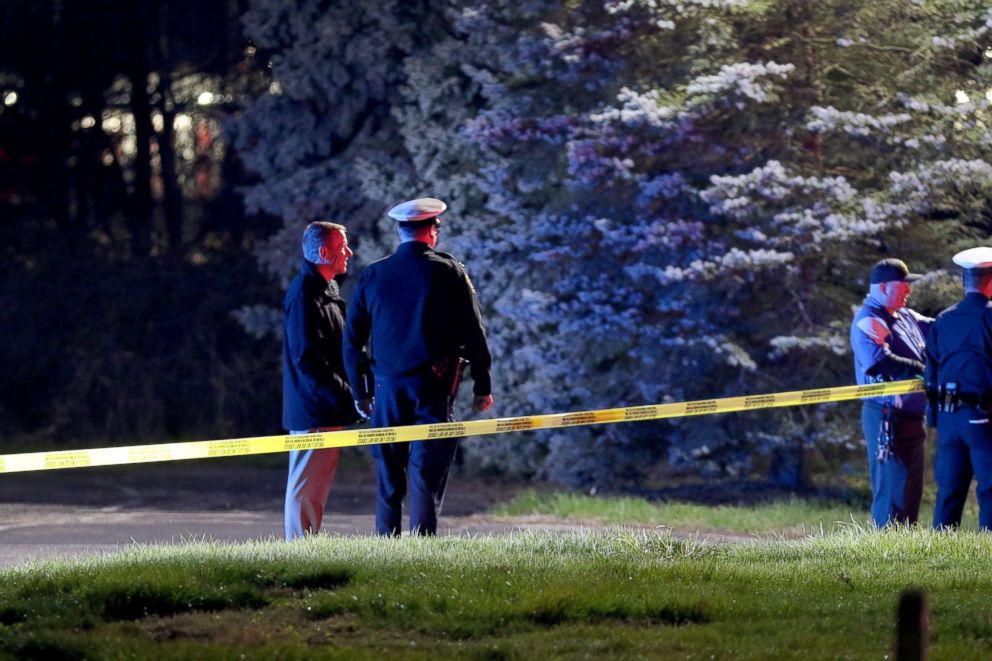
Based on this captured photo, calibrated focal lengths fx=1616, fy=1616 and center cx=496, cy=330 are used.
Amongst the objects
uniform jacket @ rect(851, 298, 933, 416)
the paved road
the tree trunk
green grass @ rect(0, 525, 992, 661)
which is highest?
the tree trunk

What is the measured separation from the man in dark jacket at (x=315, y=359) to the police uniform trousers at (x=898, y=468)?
3.43m

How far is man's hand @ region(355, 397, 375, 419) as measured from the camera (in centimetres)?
933

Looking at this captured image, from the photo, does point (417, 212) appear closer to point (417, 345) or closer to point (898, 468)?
point (417, 345)

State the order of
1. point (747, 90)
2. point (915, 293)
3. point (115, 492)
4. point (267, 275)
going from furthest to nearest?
point (267, 275) → point (115, 492) → point (915, 293) → point (747, 90)

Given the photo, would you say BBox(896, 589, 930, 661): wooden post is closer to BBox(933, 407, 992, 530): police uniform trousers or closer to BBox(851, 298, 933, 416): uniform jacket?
BBox(933, 407, 992, 530): police uniform trousers

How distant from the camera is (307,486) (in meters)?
9.62

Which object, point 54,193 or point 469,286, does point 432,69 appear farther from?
point 54,193

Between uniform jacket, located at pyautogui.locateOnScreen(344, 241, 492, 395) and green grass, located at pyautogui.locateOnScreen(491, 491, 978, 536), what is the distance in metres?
4.63

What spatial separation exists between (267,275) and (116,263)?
9.25 ft

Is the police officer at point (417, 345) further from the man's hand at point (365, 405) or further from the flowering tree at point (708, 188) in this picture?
the flowering tree at point (708, 188)

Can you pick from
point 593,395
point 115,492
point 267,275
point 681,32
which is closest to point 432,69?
point 681,32

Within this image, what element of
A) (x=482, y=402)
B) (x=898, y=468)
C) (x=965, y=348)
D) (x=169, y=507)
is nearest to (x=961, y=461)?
(x=898, y=468)

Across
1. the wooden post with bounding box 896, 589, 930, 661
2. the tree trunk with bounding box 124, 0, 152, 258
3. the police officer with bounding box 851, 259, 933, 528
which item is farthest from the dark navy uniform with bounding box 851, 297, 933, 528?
the tree trunk with bounding box 124, 0, 152, 258

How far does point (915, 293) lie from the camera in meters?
15.5
